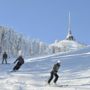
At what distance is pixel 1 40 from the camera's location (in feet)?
411

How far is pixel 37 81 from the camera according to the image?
2638 centimetres

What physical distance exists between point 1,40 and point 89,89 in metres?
104

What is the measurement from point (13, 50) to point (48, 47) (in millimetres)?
35846

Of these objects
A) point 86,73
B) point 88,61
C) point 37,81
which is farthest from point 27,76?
point 88,61

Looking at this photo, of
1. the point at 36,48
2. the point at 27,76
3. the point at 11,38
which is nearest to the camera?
the point at 27,76

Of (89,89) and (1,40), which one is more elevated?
(1,40)

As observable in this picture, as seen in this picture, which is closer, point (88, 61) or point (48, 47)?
point (88, 61)

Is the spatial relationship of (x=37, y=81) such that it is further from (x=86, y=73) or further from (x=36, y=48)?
(x=36, y=48)

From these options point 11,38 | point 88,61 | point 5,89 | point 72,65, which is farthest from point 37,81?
point 11,38

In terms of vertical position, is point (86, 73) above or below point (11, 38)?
below

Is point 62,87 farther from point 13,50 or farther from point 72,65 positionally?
point 13,50

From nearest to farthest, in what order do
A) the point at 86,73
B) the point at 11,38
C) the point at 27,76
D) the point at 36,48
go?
the point at 27,76 → the point at 86,73 → the point at 11,38 → the point at 36,48

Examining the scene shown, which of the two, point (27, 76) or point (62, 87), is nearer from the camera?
point (62, 87)

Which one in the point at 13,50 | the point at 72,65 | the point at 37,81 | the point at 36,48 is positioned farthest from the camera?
the point at 36,48
